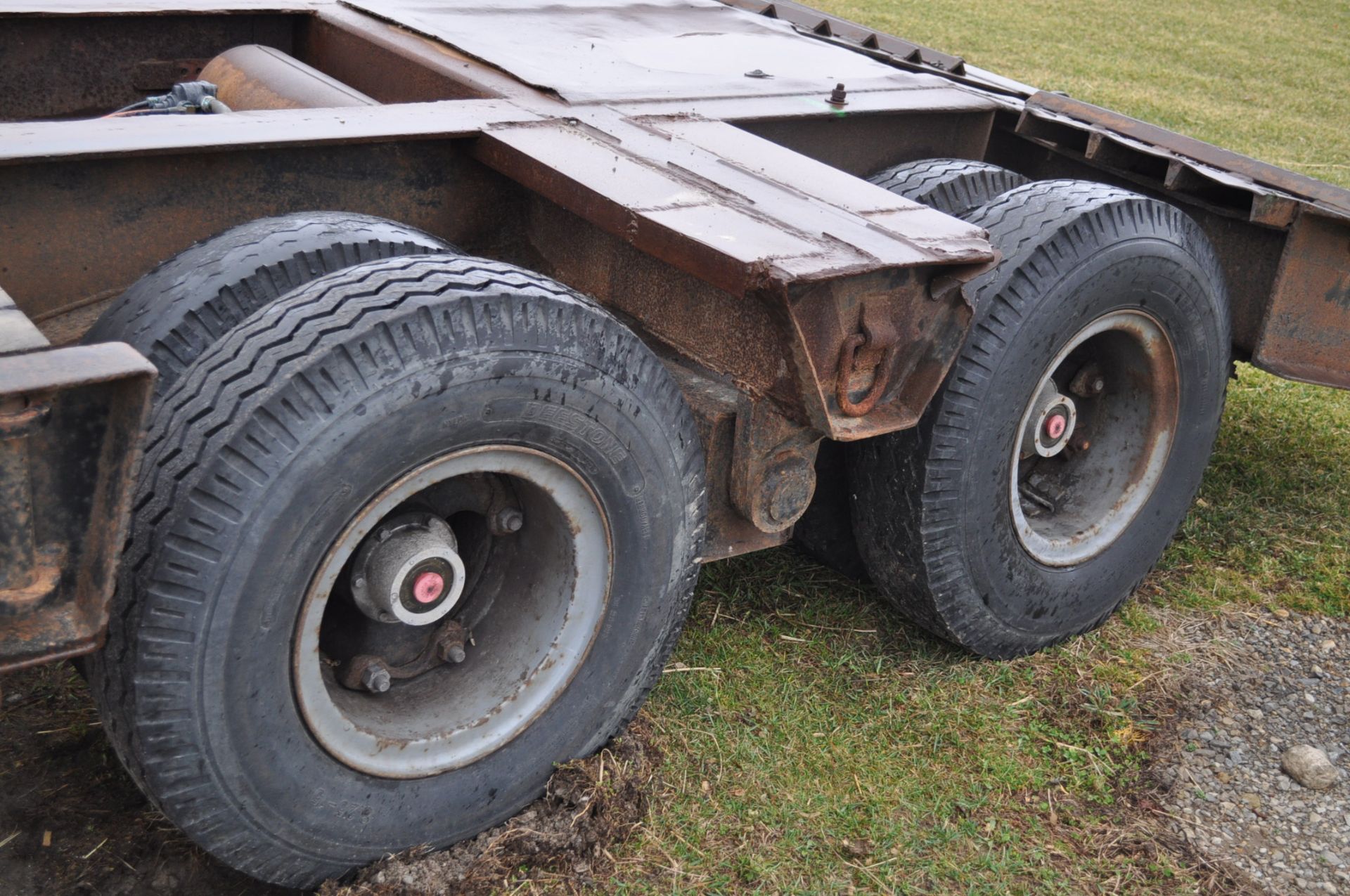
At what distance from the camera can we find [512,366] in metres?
2.26

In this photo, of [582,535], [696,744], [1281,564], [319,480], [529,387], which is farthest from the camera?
[1281,564]

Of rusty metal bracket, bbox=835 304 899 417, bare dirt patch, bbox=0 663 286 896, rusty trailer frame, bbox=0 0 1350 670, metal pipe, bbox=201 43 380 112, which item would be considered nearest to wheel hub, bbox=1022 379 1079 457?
rusty trailer frame, bbox=0 0 1350 670

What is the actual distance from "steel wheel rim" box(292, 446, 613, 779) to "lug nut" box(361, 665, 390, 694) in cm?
4

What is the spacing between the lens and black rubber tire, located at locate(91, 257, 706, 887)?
2.03 m

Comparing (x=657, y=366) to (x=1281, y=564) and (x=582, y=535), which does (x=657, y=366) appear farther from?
(x=1281, y=564)

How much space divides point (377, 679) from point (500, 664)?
0.84ft

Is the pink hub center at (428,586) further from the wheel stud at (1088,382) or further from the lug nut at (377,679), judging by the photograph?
the wheel stud at (1088,382)

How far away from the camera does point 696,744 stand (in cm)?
299

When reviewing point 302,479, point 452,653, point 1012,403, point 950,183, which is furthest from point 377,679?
point 950,183

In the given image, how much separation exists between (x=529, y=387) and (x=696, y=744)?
→ 1109mm

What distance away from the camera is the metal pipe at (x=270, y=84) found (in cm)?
331

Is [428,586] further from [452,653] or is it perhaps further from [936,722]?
[936,722]

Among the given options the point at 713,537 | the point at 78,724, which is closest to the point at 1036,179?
the point at 713,537

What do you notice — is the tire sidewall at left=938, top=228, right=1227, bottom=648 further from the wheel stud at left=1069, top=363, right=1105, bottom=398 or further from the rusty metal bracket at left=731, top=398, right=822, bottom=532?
the rusty metal bracket at left=731, top=398, right=822, bottom=532
